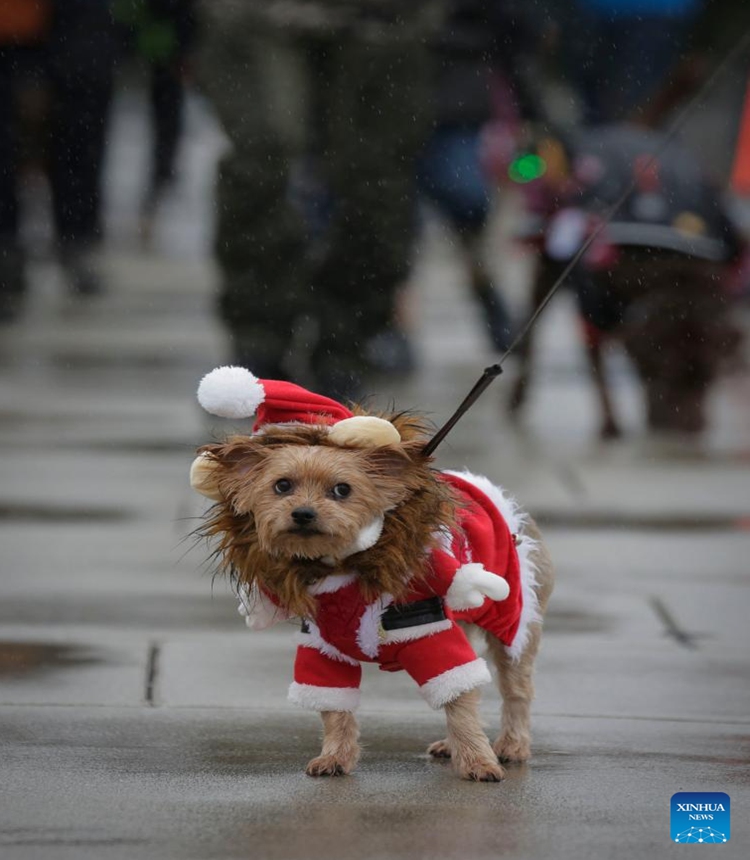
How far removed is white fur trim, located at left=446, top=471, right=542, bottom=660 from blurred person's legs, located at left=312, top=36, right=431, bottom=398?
498 centimetres

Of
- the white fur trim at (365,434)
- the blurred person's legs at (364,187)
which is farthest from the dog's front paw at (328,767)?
the blurred person's legs at (364,187)

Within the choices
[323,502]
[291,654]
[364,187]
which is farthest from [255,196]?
[323,502]

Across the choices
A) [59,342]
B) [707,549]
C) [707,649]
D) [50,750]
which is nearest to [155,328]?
[59,342]

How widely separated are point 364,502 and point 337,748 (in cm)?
67

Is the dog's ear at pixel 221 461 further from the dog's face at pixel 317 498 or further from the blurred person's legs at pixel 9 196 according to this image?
the blurred person's legs at pixel 9 196

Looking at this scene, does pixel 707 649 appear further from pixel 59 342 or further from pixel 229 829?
pixel 59 342


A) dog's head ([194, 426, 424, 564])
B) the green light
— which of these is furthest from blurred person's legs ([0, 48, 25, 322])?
dog's head ([194, 426, 424, 564])

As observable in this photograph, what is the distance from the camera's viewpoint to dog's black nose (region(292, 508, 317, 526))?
4.07 metres

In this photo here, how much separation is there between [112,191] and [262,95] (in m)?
9.52

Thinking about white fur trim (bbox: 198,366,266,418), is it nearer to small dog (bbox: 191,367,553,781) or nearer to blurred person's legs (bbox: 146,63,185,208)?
small dog (bbox: 191,367,553,781)

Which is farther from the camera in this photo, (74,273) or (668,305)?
(74,273)

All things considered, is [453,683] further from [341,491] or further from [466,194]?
[466,194]

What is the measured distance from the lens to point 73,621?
20.4ft

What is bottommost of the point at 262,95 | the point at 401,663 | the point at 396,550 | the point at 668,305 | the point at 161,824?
the point at 161,824
